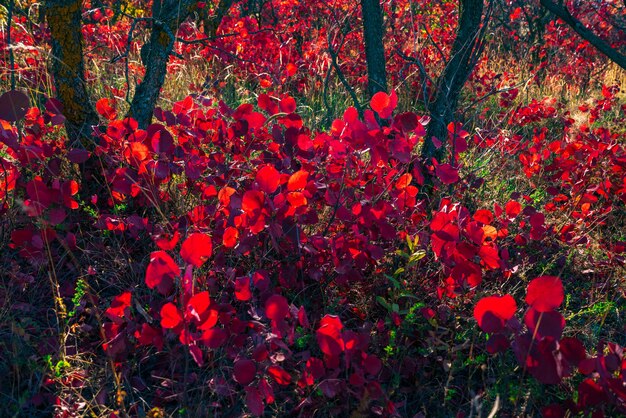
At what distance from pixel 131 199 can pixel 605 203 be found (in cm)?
240

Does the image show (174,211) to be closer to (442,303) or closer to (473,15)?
(442,303)

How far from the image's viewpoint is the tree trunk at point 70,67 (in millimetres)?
2414

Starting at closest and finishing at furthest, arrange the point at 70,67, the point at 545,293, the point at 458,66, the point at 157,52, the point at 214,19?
1. the point at 545,293
2. the point at 70,67
3. the point at 157,52
4. the point at 458,66
5. the point at 214,19

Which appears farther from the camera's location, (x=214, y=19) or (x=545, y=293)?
(x=214, y=19)

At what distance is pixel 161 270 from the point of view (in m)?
1.39

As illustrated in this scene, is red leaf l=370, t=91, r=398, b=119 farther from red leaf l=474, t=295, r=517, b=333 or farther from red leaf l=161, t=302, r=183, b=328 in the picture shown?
red leaf l=161, t=302, r=183, b=328

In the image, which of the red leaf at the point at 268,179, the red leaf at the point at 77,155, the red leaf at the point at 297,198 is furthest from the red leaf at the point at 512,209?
the red leaf at the point at 77,155

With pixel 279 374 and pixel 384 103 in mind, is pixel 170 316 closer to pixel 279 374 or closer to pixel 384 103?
pixel 279 374

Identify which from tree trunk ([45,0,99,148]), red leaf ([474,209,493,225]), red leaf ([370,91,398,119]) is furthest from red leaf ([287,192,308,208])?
tree trunk ([45,0,99,148])

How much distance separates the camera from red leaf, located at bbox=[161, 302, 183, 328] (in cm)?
138

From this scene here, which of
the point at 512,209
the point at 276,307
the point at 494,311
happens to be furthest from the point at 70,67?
the point at 494,311

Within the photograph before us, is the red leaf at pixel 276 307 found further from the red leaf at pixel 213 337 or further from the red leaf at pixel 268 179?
the red leaf at pixel 268 179

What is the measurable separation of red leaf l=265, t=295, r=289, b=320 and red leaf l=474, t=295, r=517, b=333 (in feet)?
1.54

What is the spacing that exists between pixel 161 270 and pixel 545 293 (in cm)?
89
